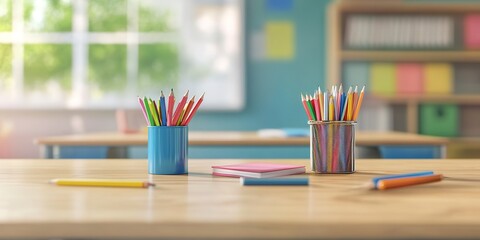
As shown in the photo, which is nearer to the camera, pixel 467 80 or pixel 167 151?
pixel 167 151

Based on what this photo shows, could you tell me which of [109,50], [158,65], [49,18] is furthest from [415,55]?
[49,18]

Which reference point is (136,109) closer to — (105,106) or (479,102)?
(105,106)

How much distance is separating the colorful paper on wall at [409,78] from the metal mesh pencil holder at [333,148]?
3.39 meters

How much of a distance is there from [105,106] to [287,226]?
4.18 m

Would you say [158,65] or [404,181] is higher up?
[158,65]

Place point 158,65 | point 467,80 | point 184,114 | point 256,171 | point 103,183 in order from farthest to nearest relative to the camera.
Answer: point 158,65 < point 467,80 < point 184,114 < point 256,171 < point 103,183

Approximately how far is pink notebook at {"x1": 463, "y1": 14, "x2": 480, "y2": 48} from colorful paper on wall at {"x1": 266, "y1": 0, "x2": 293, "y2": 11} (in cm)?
127

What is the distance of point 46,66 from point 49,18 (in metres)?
0.36

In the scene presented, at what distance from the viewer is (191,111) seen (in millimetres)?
1237

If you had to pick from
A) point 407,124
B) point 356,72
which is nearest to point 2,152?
point 356,72

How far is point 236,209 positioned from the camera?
0.78 metres

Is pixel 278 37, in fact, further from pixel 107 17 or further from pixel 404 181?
pixel 404 181

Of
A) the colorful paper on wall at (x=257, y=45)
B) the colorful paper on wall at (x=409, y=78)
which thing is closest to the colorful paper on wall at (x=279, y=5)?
the colorful paper on wall at (x=257, y=45)

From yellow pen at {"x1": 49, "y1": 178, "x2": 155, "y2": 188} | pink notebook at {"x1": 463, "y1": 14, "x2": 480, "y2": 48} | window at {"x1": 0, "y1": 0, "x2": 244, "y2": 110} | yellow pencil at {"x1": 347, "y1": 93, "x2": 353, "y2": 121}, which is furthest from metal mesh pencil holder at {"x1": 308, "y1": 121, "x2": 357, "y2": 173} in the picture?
pink notebook at {"x1": 463, "y1": 14, "x2": 480, "y2": 48}
